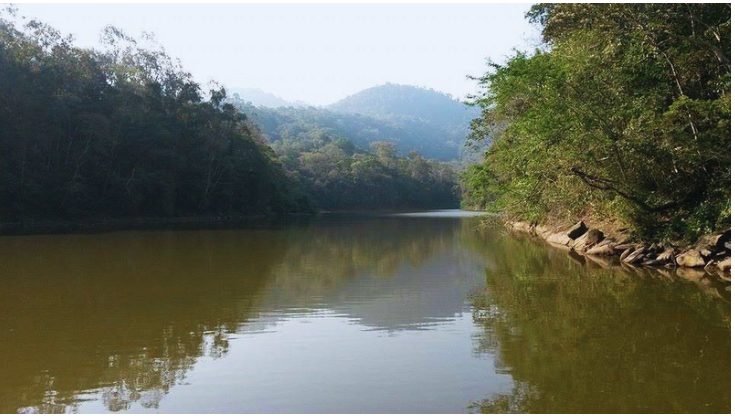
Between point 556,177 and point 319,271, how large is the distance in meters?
6.26

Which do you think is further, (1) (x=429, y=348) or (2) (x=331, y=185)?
(2) (x=331, y=185)

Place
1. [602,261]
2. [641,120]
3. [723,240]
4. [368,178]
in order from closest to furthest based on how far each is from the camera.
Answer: [723,240] < [641,120] < [602,261] < [368,178]

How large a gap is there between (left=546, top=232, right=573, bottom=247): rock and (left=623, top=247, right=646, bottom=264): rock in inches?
207

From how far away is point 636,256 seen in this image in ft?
53.5

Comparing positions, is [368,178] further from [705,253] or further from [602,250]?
[705,253]

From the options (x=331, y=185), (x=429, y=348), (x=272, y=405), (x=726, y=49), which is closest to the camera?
(x=272, y=405)

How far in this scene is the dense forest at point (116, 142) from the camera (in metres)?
38.7

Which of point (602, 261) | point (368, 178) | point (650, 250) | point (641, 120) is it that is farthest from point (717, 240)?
point (368, 178)

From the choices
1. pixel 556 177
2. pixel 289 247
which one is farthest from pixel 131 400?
pixel 289 247

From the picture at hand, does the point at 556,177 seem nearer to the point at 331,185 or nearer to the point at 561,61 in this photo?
the point at 561,61

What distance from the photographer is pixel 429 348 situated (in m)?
7.78

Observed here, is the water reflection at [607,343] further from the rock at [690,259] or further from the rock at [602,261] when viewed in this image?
the rock at [602,261]

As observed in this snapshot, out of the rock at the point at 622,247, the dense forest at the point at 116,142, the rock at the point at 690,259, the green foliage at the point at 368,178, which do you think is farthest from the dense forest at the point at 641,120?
the green foliage at the point at 368,178

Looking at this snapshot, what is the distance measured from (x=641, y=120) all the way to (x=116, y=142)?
36970mm
